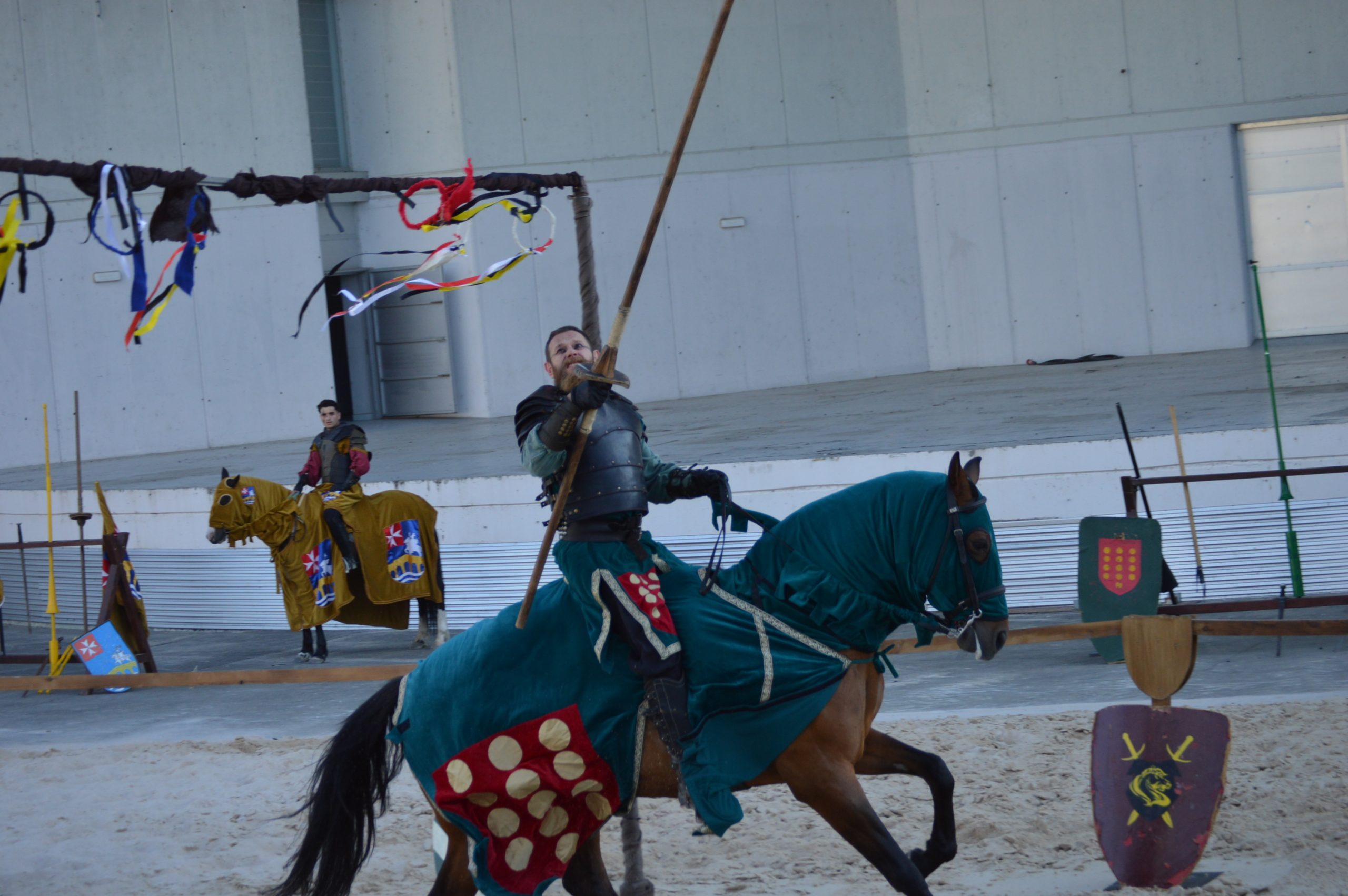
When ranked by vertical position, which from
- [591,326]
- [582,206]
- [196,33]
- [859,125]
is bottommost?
[591,326]

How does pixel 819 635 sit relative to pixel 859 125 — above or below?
below

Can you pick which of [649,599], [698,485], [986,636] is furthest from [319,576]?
[986,636]

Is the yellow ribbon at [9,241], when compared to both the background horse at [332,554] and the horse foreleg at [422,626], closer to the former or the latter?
A: the background horse at [332,554]

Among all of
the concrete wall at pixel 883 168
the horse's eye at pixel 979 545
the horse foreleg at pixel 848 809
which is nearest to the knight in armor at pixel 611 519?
the horse foreleg at pixel 848 809

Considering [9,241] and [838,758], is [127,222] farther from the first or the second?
[838,758]

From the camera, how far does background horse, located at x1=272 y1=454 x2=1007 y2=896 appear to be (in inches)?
136

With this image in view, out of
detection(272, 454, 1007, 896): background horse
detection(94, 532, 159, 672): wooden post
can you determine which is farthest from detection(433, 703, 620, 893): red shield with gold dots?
detection(94, 532, 159, 672): wooden post

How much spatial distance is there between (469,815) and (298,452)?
431 inches

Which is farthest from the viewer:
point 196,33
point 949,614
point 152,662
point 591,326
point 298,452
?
point 196,33

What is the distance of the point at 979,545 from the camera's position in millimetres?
3455

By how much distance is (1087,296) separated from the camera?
52.2ft

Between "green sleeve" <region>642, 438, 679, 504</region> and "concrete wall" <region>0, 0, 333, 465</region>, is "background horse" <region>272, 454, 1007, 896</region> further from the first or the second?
"concrete wall" <region>0, 0, 333, 465</region>

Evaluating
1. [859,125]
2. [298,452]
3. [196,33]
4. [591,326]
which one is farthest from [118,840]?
[859,125]

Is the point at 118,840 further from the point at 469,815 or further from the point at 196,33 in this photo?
the point at 196,33
